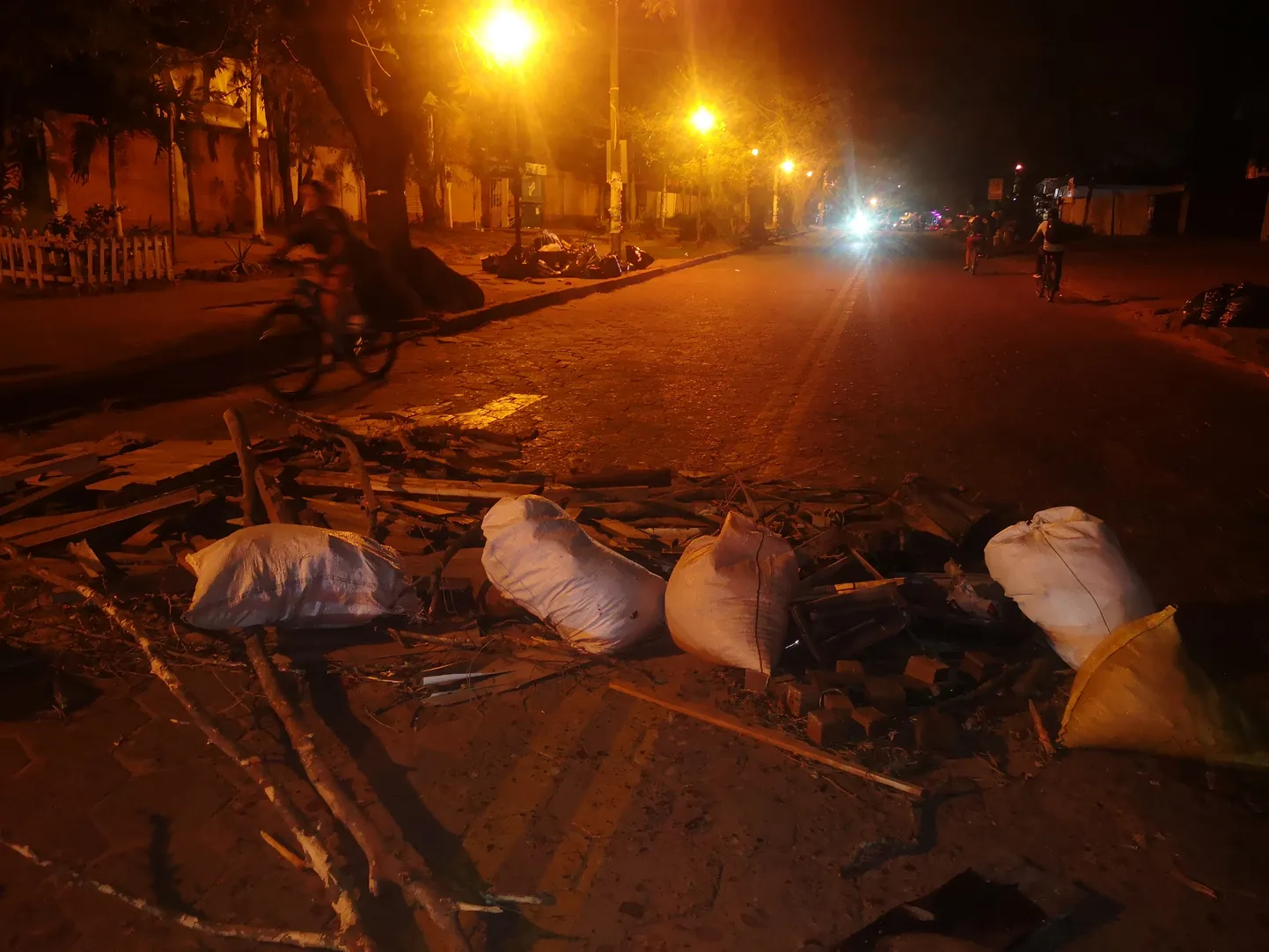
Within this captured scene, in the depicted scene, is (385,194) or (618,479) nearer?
(618,479)

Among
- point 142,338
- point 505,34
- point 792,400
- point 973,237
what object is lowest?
point 792,400

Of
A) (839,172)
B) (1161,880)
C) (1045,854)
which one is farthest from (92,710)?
(839,172)

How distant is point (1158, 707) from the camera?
3.54 meters

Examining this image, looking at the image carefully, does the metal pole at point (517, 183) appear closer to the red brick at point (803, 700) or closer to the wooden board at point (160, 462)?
the wooden board at point (160, 462)

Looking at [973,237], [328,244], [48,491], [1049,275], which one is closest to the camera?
[48,491]

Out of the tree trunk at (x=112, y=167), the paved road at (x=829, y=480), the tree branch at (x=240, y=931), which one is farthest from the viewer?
the tree trunk at (x=112, y=167)

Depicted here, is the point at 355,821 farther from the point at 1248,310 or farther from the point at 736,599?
the point at 1248,310

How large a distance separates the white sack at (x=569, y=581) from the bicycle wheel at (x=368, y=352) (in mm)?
6555

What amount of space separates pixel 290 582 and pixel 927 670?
2.72m

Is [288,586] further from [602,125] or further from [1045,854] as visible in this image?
[602,125]

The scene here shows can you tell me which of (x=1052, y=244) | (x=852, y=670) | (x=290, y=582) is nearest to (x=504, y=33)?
(x=1052, y=244)

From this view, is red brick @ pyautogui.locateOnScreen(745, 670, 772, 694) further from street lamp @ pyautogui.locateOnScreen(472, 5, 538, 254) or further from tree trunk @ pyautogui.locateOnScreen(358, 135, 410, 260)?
street lamp @ pyautogui.locateOnScreen(472, 5, 538, 254)

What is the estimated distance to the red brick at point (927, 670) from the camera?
3.95 m

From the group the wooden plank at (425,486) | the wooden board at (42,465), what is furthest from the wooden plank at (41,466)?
the wooden plank at (425,486)
